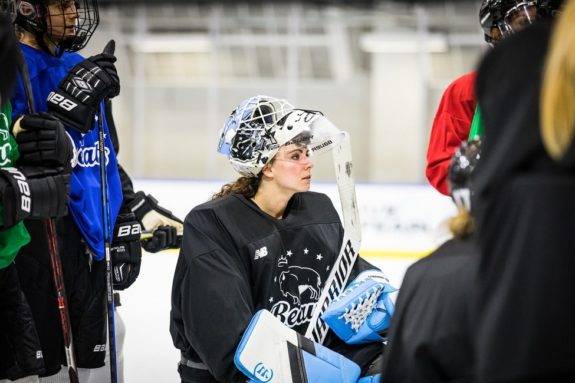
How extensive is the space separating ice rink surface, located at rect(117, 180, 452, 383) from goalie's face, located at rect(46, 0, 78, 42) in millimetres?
1149

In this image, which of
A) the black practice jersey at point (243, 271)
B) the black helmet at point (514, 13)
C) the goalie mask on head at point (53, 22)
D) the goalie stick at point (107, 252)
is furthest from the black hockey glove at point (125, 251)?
the black helmet at point (514, 13)

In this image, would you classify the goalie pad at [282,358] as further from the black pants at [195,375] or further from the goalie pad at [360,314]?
the black pants at [195,375]

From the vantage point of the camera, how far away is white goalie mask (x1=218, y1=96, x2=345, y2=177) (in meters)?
2.24

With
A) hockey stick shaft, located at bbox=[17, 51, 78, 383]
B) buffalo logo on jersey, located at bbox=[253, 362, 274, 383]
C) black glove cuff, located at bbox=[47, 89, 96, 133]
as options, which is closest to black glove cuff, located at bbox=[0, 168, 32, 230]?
hockey stick shaft, located at bbox=[17, 51, 78, 383]

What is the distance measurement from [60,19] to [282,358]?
930 millimetres

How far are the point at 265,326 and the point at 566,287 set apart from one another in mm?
1195

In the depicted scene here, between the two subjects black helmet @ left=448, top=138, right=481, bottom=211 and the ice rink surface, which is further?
the ice rink surface

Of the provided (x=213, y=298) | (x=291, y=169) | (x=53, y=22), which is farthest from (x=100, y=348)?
(x=53, y=22)

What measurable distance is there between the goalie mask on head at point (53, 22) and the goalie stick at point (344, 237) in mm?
653

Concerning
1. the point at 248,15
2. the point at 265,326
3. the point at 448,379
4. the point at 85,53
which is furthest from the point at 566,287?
the point at 248,15

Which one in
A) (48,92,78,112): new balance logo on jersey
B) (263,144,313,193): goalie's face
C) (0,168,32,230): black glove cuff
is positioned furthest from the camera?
(263,144,313,193): goalie's face

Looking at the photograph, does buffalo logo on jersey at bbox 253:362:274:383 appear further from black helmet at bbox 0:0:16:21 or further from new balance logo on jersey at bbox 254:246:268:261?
black helmet at bbox 0:0:16:21

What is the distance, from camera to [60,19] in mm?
2158

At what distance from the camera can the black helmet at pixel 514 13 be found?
7.18 ft
